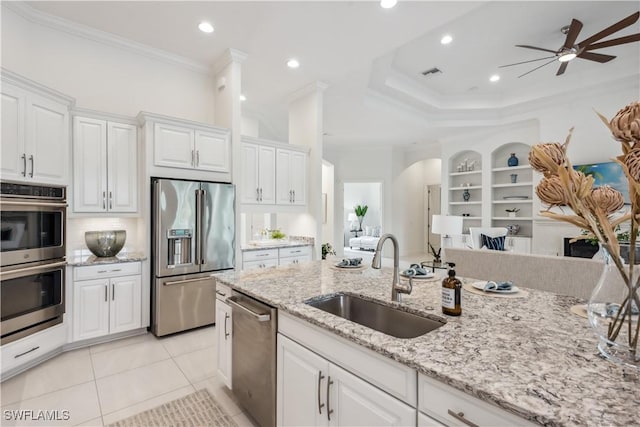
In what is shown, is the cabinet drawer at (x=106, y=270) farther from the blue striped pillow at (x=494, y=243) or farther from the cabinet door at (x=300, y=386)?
the blue striped pillow at (x=494, y=243)

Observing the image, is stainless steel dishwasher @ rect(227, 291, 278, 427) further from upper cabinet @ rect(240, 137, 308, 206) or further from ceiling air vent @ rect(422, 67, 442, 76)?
ceiling air vent @ rect(422, 67, 442, 76)

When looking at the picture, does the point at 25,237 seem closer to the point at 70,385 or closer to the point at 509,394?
the point at 70,385

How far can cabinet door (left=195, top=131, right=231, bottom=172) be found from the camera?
12.1 feet

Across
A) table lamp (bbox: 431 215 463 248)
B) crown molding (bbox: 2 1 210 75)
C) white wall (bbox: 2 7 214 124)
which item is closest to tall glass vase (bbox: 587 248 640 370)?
table lamp (bbox: 431 215 463 248)

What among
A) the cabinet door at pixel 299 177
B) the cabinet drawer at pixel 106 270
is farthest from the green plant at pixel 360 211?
the cabinet drawer at pixel 106 270

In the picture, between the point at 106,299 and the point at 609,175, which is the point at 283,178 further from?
the point at 609,175

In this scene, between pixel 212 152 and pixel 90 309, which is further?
pixel 212 152

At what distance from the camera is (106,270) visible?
3.12 m

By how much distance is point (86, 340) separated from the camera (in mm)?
3062

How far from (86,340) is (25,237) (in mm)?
1170

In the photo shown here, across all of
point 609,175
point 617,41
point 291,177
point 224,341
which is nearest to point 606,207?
point 224,341

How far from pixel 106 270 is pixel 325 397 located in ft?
9.28

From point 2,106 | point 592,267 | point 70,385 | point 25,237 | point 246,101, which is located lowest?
point 70,385

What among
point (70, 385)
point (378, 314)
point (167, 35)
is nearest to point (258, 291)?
point (378, 314)
